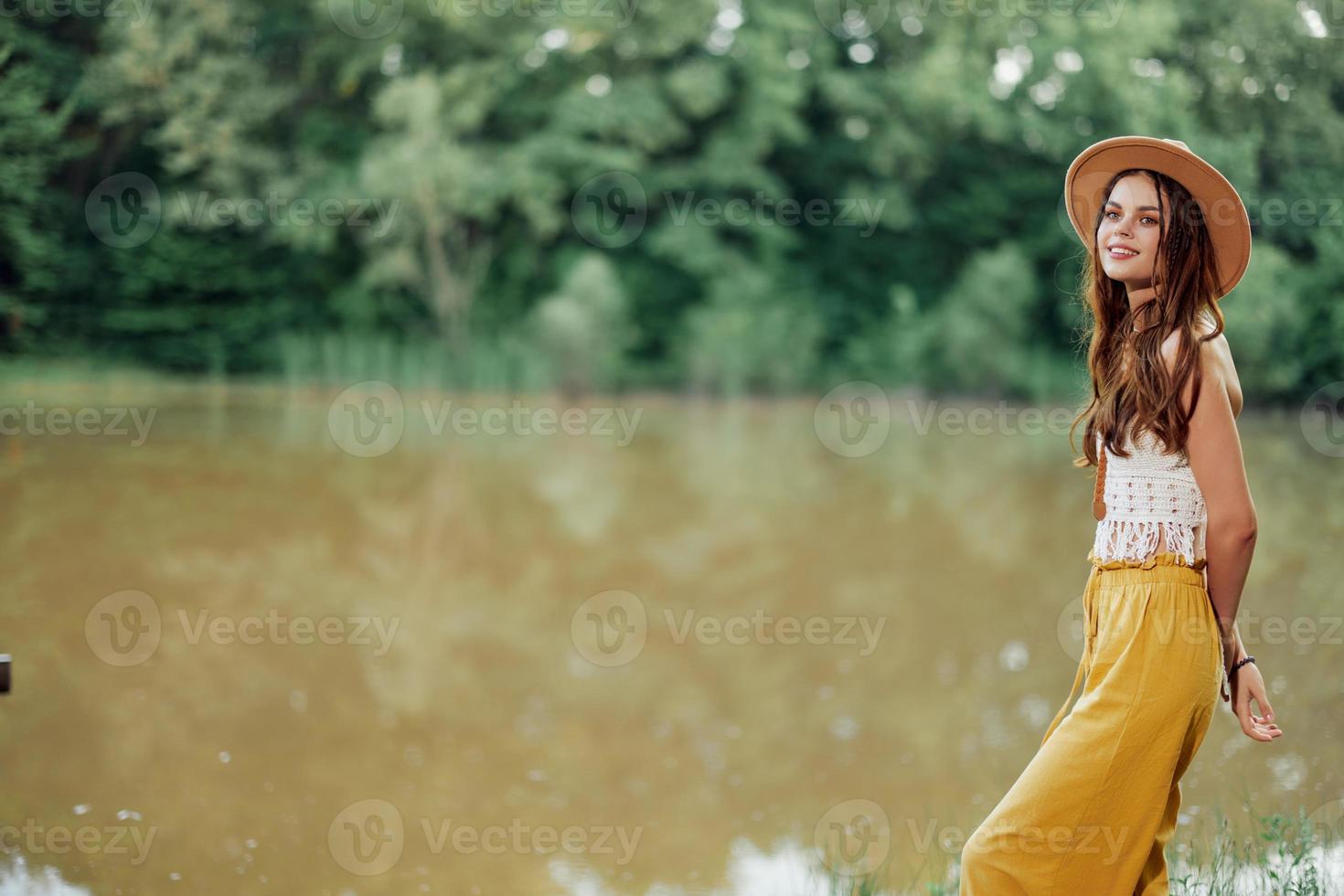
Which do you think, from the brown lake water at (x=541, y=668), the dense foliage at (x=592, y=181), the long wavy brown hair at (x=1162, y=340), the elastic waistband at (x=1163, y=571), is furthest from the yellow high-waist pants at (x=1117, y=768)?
A: the dense foliage at (x=592, y=181)

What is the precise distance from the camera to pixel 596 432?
1481 cm

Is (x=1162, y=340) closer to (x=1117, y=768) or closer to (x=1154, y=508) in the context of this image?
(x=1154, y=508)

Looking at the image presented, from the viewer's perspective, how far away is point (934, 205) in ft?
68.4

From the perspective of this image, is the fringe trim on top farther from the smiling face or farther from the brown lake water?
the brown lake water

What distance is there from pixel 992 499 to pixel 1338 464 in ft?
13.7

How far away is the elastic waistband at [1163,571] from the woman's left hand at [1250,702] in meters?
0.15

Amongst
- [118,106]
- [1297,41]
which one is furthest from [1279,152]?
[118,106]

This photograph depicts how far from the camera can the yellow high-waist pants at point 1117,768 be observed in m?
1.56

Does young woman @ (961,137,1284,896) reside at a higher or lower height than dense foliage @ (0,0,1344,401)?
lower

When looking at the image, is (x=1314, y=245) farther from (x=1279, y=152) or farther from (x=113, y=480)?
(x=113, y=480)

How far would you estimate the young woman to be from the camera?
61.6 inches

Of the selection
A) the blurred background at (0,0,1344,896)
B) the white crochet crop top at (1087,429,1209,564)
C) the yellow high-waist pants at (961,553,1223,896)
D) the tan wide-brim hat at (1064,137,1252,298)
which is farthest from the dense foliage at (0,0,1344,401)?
the yellow high-waist pants at (961,553,1223,896)

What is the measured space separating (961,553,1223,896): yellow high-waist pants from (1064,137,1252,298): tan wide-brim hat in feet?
1.38

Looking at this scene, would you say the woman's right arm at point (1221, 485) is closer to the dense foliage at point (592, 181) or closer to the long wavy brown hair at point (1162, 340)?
the long wavy brown hair at point (1162, 340)
